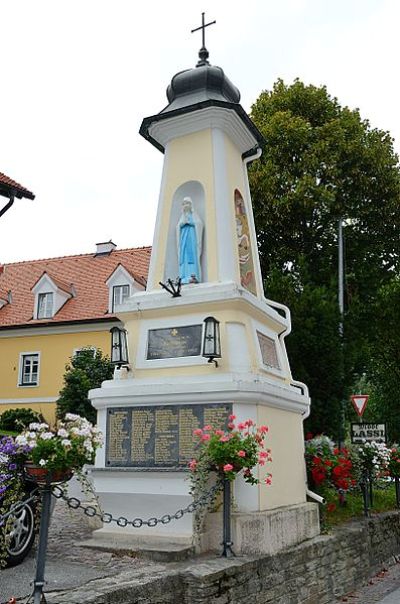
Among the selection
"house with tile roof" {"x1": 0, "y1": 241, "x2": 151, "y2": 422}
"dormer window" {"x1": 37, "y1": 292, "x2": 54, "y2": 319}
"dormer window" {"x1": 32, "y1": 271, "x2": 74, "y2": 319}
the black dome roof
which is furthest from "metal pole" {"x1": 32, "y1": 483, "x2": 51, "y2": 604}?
"dormer window" {"x1": 37, "y1": 292, "x2": 54, "y2": 319}

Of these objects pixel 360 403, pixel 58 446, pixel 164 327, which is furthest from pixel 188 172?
pixel 360 403

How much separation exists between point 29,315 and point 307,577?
63.7 feet

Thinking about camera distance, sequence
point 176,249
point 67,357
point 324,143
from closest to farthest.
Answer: point 176,249, point 324,143, point 67,357

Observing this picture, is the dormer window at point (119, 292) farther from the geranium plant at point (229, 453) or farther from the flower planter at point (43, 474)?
the flower planter at point (43, 474)

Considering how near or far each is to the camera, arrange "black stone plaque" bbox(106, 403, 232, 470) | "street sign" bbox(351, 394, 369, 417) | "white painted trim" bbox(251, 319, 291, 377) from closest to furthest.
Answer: "black stone plaque" bbox(106, 403, 232, 470), "white painted trim" bbox(251, 319, 291, 377), "street sign" bbox(351, 394, 369, 417)

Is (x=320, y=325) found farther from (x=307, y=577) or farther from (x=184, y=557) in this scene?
(x=184, y=557)

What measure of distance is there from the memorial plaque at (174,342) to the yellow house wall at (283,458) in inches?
49.5

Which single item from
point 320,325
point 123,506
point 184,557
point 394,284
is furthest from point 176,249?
point 394,284

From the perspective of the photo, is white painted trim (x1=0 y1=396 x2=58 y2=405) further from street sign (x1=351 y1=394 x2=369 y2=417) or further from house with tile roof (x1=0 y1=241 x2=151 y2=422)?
street sign (x1=351 y1=394 x2=369 y2=417)

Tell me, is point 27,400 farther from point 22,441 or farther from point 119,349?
point 22,441

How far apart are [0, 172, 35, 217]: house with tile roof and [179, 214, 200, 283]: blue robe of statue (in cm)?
514

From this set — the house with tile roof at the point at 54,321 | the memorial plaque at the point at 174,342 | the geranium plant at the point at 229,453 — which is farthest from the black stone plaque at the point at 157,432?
the house with tile roof at the point at 54,321

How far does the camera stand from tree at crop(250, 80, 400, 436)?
19.0 meters

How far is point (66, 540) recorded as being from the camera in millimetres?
7699
